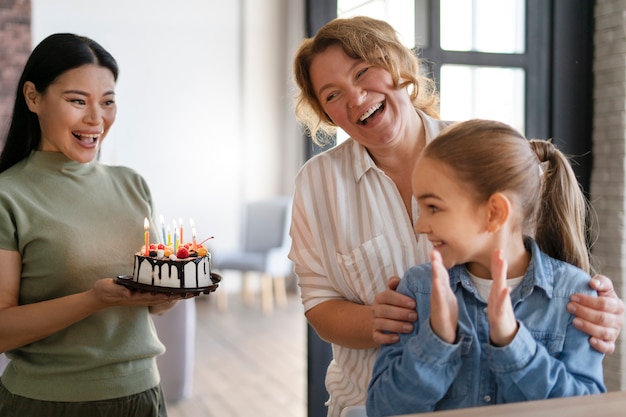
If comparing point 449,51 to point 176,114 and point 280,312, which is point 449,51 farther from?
point 176,114

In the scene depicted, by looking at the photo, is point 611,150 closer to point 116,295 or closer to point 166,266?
point 166,266

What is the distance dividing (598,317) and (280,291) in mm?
5607

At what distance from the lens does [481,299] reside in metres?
1.37

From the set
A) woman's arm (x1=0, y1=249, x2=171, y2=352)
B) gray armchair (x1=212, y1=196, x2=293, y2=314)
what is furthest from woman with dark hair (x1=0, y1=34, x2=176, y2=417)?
gray armchair (x1=212, y1=196, x2=293, y2=314)

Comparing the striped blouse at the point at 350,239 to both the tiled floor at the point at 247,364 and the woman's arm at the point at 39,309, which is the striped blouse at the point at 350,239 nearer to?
the woman's arm at the point at 39,309

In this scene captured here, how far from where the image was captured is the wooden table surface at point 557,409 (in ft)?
3.60

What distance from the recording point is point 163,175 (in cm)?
698

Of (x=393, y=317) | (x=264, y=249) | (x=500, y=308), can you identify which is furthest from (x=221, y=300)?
(x=500, y=308)

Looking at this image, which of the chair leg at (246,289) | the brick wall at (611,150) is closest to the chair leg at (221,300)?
the chair leg at (246,289)

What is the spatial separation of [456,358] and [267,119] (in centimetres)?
629

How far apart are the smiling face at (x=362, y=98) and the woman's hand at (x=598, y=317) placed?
56 cm

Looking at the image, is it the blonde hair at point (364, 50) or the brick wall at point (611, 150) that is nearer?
the blonde hair at point (364, 50)

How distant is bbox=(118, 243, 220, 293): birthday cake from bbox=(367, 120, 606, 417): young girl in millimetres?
527

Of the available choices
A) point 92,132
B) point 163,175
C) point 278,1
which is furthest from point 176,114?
point 92,132
